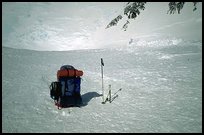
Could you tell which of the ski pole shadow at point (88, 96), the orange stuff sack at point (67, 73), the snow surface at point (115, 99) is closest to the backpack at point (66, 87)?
the orange stuff sack at point (67, 73)

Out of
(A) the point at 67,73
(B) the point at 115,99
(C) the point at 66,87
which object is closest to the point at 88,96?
(B) the point at 115,99

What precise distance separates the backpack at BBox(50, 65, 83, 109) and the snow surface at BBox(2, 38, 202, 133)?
1.28 ft

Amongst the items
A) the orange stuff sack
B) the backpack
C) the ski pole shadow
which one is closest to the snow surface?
the ski pole shadow

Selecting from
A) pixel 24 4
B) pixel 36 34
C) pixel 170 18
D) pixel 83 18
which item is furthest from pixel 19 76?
pixel 24 4

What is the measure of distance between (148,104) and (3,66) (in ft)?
35.2

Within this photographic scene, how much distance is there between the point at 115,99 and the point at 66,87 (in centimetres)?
245

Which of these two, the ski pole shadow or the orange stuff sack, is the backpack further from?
the ski pole shadow

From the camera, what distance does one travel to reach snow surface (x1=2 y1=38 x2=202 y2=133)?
8203 millimetres

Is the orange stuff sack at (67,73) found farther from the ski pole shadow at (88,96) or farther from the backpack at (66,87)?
the ski pole shadow at (88,96)

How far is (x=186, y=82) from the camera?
13.2 metres

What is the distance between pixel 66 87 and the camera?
9.60 meters

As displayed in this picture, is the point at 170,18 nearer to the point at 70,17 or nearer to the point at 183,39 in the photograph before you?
the point at 183,39

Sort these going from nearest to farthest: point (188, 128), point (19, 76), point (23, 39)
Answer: point (188, 128)
point (19, 76)
point (23, 39)

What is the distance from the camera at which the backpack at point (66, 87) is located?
30.8 ft
